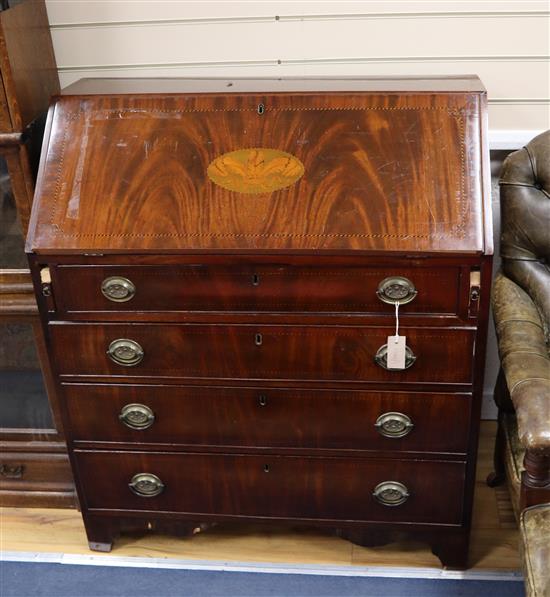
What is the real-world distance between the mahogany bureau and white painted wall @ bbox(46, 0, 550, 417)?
23 centimetres

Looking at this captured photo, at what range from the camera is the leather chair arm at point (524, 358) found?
1.49 metres

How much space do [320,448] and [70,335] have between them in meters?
0.70

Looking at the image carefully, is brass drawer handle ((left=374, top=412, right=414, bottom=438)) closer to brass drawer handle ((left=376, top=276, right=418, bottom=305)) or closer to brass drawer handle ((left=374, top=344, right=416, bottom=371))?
brass drawer handle ((left=374, top=344, right=416, bottom=371))

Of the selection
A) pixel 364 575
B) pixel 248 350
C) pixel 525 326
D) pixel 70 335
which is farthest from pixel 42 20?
pixel 364 575

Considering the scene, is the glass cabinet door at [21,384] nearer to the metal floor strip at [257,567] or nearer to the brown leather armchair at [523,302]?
the metal floor strip at [257,567]

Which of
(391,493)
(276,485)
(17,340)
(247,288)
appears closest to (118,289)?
(247,288)

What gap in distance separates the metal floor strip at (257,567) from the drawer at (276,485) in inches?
7.0

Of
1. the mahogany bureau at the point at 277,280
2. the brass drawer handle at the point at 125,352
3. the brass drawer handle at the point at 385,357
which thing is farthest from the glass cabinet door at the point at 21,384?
the brass drawer handle at the point at 385,357

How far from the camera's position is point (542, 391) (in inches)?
61.6

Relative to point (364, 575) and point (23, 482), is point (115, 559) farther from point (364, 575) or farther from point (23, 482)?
point (364, 575)

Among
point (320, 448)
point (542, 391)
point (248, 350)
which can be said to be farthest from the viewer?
point (320, 448)

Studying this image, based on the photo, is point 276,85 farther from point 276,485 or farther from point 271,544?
point 271,544

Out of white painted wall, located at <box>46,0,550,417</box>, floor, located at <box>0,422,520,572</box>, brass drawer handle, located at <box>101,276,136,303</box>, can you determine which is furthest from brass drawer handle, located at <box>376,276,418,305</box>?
floor, located at <box>0,422,520,572</box>

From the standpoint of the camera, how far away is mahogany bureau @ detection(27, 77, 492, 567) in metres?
1.72
